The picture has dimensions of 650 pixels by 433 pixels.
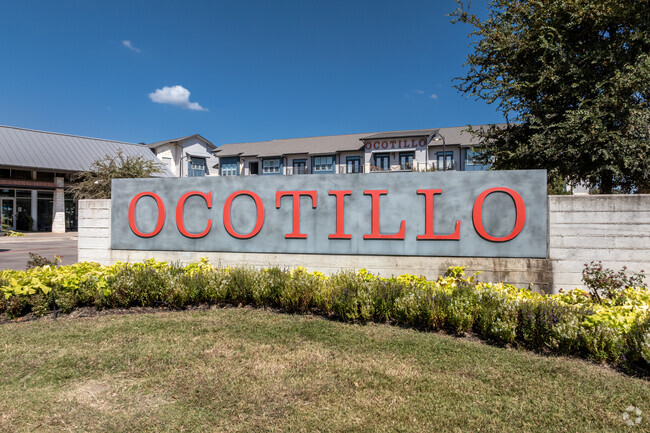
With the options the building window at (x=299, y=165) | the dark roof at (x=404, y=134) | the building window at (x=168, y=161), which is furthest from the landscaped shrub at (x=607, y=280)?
the building window at (x=168, y=161)

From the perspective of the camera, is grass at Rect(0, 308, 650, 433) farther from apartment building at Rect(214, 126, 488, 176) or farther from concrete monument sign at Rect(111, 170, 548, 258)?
apartment building at Rect(214, 126, 488, 176)

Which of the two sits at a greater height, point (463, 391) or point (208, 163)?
point (208, 163)

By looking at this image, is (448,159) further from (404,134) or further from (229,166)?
(229,166)

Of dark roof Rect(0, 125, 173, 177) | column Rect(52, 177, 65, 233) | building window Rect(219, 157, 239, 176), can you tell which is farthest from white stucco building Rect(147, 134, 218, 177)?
column Rect(52, 177, 65, 233)

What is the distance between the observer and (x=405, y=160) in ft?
161

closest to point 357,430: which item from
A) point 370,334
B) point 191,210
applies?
point 370,334

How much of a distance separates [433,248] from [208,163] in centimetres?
5629

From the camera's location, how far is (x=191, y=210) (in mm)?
8859

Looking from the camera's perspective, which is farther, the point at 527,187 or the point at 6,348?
the point at 527,187

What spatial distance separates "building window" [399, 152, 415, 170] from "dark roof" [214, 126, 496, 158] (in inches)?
88.3

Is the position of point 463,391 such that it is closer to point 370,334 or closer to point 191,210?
point 370,334

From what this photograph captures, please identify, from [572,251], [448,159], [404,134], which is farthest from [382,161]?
[572,251]

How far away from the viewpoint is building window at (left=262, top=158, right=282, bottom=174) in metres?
55.2

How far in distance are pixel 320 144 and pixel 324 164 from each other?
11.9 feet
